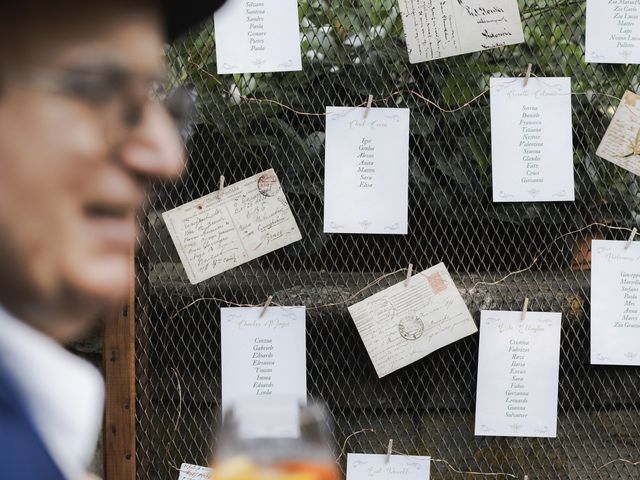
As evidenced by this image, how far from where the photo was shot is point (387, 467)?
158 centimetres

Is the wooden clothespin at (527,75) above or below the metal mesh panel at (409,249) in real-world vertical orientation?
above

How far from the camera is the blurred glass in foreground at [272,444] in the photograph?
0.60 m

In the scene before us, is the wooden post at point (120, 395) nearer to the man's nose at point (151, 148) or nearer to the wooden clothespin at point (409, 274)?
the wooden clothespin at point (409, 274)

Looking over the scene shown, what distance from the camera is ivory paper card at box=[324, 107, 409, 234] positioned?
1.56 metres

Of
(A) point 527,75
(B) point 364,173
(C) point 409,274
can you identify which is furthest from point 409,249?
(A) point 527,75

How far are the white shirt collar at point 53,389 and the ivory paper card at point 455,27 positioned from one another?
1044mm

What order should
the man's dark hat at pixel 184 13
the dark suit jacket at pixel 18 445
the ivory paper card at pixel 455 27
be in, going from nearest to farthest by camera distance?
the dark suit jacket at pixel 18 445, the man's dark hat at pixel 184 13, the ivory paper card at pixel 455 27

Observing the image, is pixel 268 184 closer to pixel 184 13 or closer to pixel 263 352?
pixel 263 352

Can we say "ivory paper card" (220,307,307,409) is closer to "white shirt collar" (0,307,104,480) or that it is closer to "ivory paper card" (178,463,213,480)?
"ivory paper card" (178,463,213,480)

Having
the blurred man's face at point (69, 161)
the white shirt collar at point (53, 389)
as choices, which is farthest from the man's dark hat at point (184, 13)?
the white shirt collar at point (53, 389)

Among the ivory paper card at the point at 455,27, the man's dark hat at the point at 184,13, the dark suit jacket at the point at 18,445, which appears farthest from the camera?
the ivory paper card at the point at 455,27

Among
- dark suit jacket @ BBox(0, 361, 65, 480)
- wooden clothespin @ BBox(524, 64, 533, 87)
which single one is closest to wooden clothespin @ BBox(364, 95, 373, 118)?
wooden clothespin @ BBox(524, 64, 533, 87)

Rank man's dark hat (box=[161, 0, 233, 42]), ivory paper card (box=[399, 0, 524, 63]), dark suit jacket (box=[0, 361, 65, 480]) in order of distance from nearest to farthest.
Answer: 1. dark suit jacket (box=[0, 361, 65, 480])
2. man's dark hat (box=[161, 0, 233, 42])
3. ivory paper card (box=[399, 0, 524, 63])

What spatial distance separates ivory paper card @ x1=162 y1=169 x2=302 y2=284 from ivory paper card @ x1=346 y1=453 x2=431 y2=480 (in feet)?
1.38
